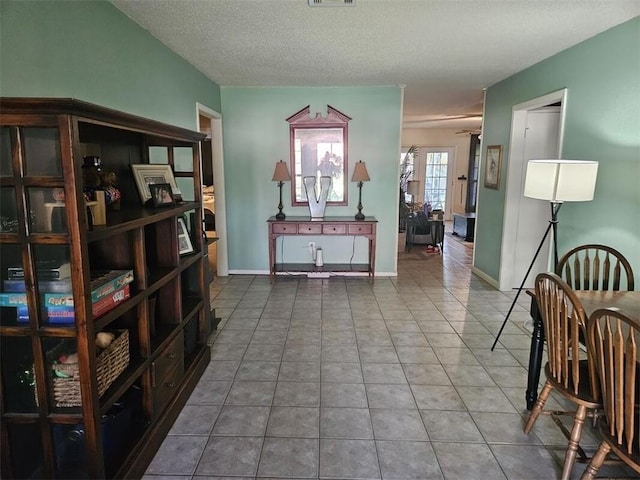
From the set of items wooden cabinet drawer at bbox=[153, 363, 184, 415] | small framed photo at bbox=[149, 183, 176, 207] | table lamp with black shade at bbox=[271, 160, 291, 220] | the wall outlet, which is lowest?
the wall outlet

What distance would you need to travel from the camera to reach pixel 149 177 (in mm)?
2311

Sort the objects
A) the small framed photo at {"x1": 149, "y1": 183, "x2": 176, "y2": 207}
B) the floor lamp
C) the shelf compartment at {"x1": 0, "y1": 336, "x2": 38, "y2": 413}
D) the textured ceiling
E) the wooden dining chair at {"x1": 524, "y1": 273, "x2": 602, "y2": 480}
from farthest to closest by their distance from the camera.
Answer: the floor lamp → the textured ceiling → the small framed photo at {"x1": 149, "y1": 183, "x2": 176, "y2": 207} → the wooden dining chair at {"x1": 524, "y1": 273, "x2": 602, "y2": 480} → the shelf compartment at {"x1": 0, "y1": 336, "x2": 38, "y2": 413}

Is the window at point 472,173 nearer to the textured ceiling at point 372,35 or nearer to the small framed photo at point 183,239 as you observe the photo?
the textured ceiling at point 372,35

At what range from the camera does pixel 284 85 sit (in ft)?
16.0

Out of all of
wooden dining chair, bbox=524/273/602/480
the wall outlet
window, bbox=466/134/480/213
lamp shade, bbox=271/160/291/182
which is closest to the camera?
wooden dining chair, bbox=524/273/602/480

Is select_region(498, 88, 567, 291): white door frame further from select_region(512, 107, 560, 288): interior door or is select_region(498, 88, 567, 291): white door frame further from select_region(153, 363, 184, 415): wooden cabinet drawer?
select_region(153, 363, 184, 415): wooden cabinet drawer

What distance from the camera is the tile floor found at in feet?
6.32

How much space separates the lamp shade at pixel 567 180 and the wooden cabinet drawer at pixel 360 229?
226 cm

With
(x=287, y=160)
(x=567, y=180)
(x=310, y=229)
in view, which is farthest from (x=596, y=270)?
(x=287, y=160)

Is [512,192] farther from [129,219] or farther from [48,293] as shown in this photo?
[48,293]

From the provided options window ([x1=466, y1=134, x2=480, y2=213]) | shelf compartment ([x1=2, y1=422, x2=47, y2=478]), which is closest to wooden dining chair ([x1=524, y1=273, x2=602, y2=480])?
shelf compartment ([x1=2, y1=422, x2=47, y2=478])

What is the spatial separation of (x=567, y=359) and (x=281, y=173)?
12.1ft

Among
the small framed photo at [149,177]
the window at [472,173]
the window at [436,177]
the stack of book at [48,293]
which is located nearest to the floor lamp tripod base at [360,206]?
the small framed photo at [149,177]

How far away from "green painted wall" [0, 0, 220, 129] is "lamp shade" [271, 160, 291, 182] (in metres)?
1.49
